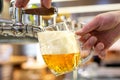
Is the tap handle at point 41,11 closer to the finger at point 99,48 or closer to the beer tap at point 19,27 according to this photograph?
the beer tap at point 19,27

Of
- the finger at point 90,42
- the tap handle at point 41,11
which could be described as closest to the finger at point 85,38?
the finger at point 90,42

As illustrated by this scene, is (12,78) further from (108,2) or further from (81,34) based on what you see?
(81,34)

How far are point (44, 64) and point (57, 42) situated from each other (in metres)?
1.56

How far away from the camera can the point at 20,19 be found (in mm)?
614

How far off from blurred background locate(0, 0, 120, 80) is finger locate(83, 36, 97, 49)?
0.07 m

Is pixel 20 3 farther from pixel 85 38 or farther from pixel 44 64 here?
pixel 44 64

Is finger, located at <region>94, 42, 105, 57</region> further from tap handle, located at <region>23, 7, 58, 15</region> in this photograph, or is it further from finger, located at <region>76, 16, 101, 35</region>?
tap handle, located at <region>23, 7, 58, 15</region>

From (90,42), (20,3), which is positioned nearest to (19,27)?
(20,3)

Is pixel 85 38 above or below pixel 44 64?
above

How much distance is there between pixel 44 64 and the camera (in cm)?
220

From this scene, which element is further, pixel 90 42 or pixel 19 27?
pixel 90 42

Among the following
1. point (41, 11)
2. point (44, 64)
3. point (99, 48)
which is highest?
point (41, 11)

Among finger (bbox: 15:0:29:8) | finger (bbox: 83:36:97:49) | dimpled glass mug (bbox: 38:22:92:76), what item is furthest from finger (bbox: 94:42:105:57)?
finger (bbox: 15:0:29:8)

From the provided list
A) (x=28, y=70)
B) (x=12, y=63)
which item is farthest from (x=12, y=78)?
(x=12, y=63)
